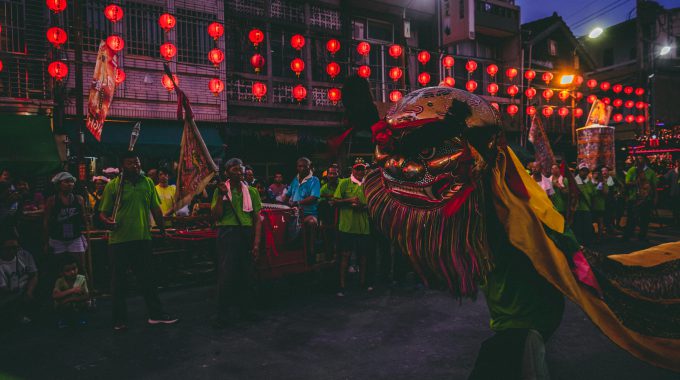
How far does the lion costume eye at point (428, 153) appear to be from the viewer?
1.87 m

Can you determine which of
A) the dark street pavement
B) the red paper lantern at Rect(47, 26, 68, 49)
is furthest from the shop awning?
the dark street pavement

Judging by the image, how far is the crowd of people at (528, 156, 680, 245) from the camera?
977 cm

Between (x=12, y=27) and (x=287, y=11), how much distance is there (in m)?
7.20

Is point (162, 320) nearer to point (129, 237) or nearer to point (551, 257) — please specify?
point (129, 237)

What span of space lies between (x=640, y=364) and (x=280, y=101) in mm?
12111

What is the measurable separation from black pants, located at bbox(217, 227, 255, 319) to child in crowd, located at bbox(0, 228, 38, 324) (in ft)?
7.88

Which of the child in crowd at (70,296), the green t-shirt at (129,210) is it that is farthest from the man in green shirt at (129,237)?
the child in crowd at (70,296)

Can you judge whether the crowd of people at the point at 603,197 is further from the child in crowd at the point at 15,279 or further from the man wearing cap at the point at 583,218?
the child in crowd at the point at 15,279

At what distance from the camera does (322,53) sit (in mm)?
15359

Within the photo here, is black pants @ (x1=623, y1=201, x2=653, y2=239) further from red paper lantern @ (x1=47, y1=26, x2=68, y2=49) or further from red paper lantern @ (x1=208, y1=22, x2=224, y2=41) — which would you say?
red paper lantern @ (x1=47, y1=26, x2=68, y2=49)

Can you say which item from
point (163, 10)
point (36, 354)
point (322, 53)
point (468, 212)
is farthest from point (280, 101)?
point (468, 212)

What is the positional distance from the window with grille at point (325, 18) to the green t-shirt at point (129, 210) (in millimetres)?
11068

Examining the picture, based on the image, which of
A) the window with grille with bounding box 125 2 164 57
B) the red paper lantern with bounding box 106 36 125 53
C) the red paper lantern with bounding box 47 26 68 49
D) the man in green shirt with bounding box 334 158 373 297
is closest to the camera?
the man in green shirt with bounding box 334 158 373 297

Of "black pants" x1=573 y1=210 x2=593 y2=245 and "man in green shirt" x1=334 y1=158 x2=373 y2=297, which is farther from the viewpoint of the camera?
"black pants" x1=573 y1=210 x2=593 y2=245
